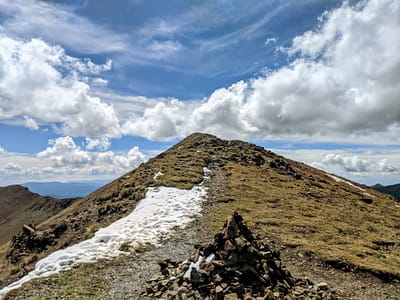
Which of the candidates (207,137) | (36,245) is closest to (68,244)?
(36,245)

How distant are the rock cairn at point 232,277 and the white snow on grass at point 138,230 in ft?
21.9

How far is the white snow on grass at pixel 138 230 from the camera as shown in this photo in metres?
20.1

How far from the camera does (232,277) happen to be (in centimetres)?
1533

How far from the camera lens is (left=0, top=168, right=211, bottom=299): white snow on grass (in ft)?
65.9

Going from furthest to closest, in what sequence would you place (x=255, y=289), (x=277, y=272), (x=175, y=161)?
(x=175, y=161) < (x=277, y=272) < (x=255, y=289)

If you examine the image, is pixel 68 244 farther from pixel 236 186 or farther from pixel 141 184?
pixel 236 186

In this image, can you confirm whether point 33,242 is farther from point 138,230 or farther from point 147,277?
point 147,277

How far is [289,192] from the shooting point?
46.4 m

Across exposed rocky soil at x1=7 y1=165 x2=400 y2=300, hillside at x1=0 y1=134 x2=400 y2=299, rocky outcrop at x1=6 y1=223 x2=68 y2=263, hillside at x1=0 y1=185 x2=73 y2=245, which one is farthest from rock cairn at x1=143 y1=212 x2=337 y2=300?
hillside at x1=0 y1=185 x2=73 y2=245

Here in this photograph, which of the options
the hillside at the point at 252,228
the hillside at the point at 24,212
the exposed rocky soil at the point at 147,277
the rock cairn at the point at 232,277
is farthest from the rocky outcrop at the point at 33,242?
the hillside at the point at 24,212

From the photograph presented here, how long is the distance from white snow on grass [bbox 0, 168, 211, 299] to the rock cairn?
263 inches

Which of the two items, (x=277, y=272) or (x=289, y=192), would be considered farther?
(x=289, y=192)

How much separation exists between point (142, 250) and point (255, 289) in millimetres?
10542

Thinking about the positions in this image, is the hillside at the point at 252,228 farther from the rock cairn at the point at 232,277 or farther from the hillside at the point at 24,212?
the hillside at the point at 24,212
